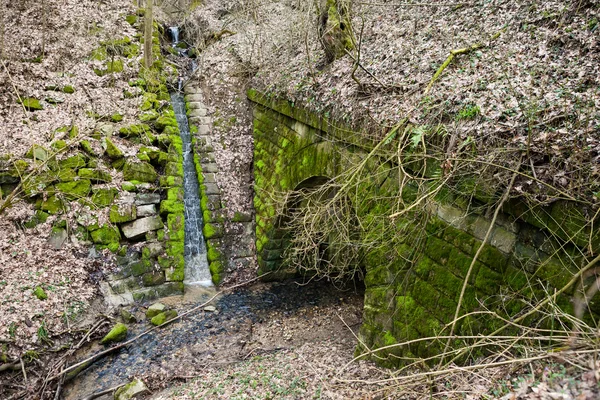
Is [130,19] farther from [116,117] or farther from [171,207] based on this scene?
[171,207]

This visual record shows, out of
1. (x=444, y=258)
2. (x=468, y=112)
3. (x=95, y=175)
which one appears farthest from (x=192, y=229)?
(x=468, y=112)

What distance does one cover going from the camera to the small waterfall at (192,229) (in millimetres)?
9086

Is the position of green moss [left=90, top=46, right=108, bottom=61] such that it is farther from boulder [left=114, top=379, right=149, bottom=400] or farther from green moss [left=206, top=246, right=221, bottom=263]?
boulder [left=114, top=379, right=149, bottom=400]

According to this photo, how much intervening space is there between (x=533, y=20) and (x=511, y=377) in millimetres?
4798

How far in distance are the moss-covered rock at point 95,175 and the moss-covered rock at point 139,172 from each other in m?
0.38

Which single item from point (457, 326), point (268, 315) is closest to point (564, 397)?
point (457, 326)

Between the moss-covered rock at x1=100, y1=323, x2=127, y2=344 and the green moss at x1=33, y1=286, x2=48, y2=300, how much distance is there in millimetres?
1268

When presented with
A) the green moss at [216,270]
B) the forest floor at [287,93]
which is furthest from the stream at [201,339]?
the green moss at [216,270]

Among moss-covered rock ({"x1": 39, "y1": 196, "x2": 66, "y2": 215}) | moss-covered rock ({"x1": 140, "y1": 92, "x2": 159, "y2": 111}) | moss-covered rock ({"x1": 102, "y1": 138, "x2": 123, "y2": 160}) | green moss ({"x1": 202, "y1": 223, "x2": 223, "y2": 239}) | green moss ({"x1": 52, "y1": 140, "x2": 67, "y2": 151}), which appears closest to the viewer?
moss-covered rock ({"x1": 39, "y1": 196, "x2": 66, "y2": 215})

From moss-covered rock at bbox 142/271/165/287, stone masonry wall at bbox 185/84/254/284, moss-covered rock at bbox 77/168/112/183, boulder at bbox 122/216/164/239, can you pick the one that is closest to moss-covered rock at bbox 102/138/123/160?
moss-covered rock at bbox 77/168/112/183

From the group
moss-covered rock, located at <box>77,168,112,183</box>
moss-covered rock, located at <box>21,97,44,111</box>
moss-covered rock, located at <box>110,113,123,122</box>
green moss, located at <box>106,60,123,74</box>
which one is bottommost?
moss-covered rock, located at <box>77,168,112,183</box>

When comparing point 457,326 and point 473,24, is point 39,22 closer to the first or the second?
point 473,24

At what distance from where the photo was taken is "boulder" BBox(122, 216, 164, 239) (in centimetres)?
834

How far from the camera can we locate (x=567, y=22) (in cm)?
484
